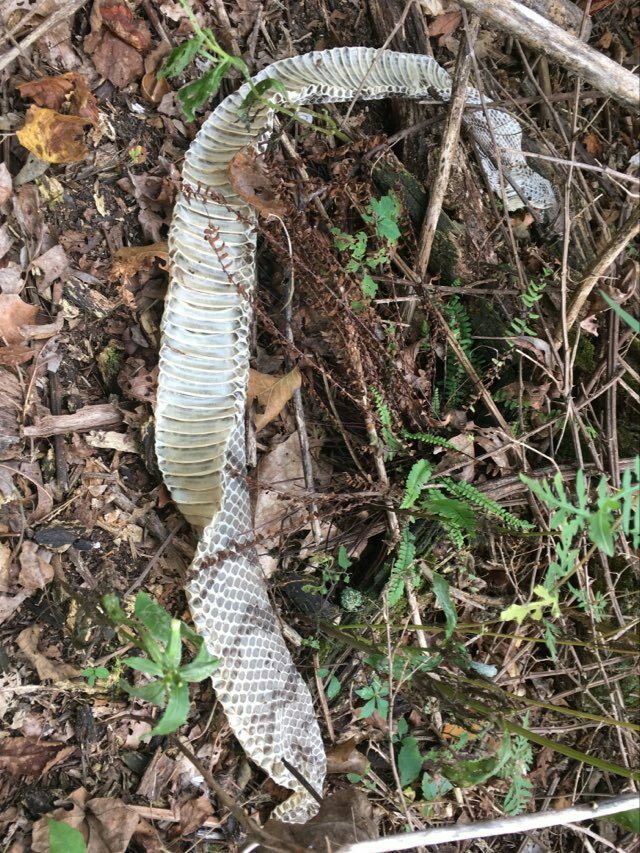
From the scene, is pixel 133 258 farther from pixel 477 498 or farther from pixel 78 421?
pixel 477 498

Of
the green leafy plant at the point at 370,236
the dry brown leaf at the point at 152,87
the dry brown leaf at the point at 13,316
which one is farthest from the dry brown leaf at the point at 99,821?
the dry brown leaf at the point at 152,87

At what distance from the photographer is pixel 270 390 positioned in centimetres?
230

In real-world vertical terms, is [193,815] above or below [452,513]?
below

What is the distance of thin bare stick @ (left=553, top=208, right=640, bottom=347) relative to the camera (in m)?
1.94

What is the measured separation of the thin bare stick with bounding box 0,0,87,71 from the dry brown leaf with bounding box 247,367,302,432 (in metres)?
1.24

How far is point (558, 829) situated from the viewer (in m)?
2.58

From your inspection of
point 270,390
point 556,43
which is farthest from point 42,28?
point 556,43

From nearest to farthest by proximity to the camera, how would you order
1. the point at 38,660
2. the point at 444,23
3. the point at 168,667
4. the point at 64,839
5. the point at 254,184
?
the point at 168,667 → the point at 64,839 → the point at 38,660 → the point at 254,184 → the point at 444,23

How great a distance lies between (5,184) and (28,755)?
175 centimetres

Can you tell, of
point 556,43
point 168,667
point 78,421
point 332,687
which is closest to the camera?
point 168,667

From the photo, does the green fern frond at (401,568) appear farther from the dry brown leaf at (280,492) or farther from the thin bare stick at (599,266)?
the thin bare stick at (599,266)

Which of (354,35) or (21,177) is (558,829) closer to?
(21,177)

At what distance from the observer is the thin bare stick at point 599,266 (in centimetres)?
194

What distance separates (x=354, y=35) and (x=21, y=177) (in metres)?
1.45
